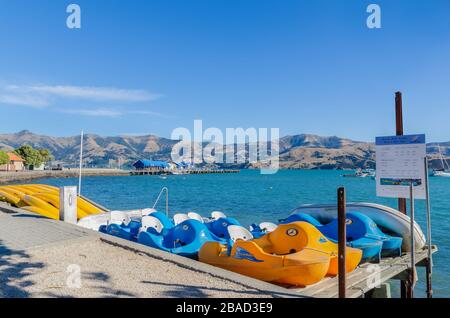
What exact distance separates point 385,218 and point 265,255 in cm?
599

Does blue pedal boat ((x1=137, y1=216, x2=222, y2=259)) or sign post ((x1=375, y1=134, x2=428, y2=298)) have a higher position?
sign post ((x1=375, y1=134, x2=428, y2=298))

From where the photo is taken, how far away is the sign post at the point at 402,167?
6570mm

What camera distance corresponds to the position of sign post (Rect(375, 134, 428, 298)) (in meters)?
6.57

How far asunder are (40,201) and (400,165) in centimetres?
1255

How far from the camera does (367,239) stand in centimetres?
940

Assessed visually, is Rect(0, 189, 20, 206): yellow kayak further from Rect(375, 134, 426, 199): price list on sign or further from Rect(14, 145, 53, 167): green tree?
Rect(14, 145, 53, 167): green tree

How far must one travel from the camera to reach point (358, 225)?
10.2 m

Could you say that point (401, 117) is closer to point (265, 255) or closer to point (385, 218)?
point (385, 218)

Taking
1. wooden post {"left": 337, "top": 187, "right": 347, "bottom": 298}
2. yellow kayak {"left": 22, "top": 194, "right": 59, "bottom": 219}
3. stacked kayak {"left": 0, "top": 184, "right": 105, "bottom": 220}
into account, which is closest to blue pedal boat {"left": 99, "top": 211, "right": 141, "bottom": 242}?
yellow kayak {"left": 22, "top": 194, "right": 59, "bottom": 219}

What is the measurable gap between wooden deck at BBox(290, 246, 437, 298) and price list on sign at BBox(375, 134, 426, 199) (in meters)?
1.83

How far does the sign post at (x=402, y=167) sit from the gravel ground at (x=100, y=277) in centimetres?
363
